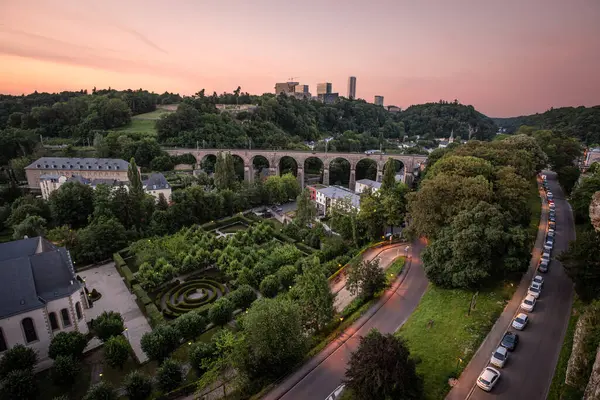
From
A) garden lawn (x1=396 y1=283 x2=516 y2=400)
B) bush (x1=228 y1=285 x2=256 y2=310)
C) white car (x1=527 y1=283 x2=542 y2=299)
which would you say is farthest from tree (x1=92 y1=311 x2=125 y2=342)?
white car (x1=527 y1=283 x2=542 y2=299)

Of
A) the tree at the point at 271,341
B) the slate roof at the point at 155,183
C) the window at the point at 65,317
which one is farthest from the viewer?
the slate roof at the point at 155,183

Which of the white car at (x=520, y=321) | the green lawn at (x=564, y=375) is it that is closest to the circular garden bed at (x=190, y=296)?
the white car at (x=520, y=321)

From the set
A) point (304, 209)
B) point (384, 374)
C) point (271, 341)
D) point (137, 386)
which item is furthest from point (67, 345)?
point (304, 209)

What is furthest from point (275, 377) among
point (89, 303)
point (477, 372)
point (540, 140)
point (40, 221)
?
point (540, 140)

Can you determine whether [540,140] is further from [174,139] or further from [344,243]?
[174,139]

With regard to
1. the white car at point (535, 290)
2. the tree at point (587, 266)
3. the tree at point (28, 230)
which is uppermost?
the tree at point (587, 266)

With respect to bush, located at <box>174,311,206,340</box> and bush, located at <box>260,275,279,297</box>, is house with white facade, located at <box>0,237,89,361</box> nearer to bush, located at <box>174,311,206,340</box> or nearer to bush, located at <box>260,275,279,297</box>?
bush, located at <box>174,311,206,340</box>

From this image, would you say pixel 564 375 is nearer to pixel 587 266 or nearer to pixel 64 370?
pixel 587 266

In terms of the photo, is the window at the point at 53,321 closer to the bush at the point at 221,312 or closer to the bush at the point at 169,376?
the bush at the point at 169,376
